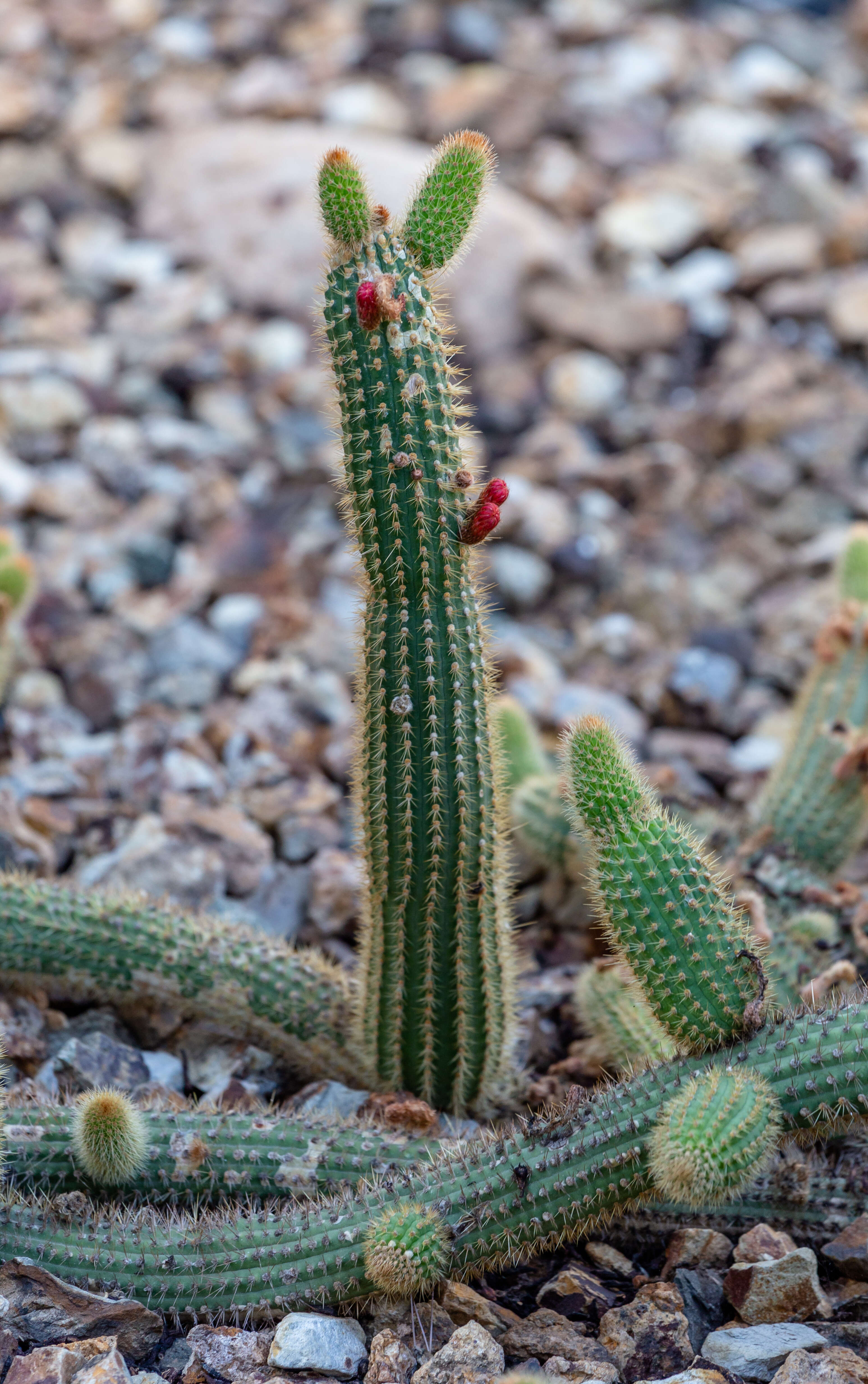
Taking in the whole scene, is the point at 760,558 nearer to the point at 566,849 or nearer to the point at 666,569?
the point at 666,569

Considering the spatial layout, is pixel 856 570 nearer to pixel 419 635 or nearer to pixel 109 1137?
pixel 419 635

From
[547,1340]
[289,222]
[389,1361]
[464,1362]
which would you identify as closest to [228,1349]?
[389,1361]

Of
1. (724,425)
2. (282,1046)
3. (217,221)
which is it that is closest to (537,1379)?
(282,1046)


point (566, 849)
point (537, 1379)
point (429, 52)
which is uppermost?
point (429, 52)

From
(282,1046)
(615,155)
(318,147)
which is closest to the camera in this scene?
(282,1046)

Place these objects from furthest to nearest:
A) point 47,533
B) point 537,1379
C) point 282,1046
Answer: point 47,533, point 282,1046, point 537,1379

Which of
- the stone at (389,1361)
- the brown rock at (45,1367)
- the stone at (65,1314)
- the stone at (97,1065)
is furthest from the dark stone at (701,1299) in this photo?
the stone at (97,1065)

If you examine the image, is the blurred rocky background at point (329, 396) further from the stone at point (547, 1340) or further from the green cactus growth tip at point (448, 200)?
the stone at point (547, 1340)
